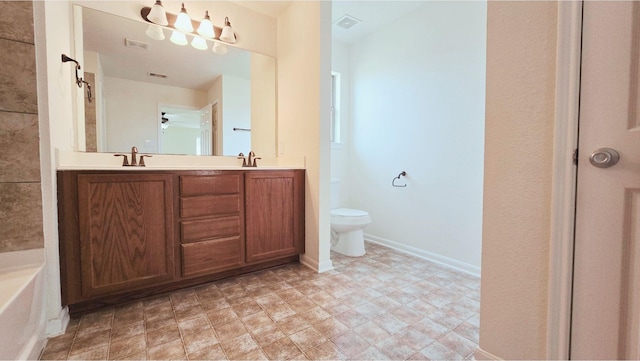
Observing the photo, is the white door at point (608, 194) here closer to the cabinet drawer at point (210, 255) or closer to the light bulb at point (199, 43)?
the cabinet drawer at point (210, 255)

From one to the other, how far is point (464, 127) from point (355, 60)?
67.4 inches

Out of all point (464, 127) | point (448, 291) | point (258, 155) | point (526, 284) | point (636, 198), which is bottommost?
point (448, 291)

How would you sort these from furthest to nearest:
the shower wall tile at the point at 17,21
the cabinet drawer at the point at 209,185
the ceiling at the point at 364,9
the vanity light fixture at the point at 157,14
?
the ceiling at the point at 364,9
the vanity light fixture at the point at 157,14
the cabinet drawer at the point at 209,185
the shower wall tile at the point at 17,21

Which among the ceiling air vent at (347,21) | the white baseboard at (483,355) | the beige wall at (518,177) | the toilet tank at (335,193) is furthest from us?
the toilet tank at (335,193)

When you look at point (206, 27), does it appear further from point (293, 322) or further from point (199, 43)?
point (293, 322)

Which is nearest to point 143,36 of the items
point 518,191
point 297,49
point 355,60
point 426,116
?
point 297,49

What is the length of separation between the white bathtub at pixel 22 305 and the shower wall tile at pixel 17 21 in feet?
3.37

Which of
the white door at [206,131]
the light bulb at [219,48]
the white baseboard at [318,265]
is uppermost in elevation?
the light bulb at [219,48]

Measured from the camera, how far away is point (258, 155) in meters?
2.70

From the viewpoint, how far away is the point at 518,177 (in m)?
1.03

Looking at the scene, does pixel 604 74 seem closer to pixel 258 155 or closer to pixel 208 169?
pixel 208 169

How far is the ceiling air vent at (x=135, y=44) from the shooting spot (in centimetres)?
213

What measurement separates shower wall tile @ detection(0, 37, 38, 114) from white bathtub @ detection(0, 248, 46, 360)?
0.70m

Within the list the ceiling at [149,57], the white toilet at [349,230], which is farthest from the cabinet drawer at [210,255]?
the ceiling at [149,57]
